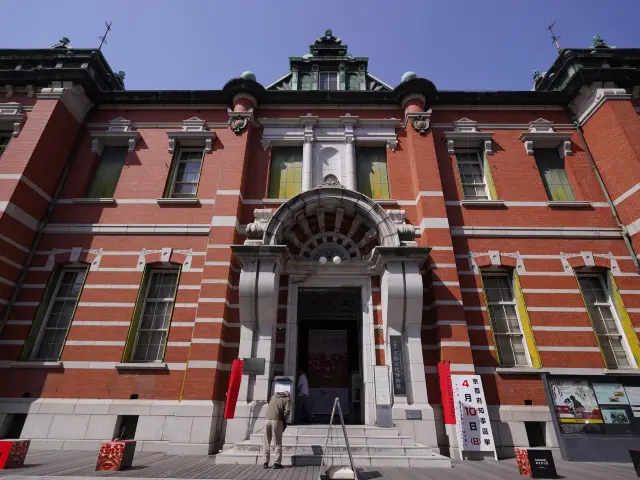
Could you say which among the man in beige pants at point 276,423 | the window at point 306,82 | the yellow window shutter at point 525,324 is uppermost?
the window at point 306,82

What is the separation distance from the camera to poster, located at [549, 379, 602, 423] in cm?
766

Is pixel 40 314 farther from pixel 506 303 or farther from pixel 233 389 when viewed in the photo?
pixel 506 303

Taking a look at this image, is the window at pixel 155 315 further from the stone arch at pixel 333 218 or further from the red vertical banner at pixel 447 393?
the red vertical banner at pixel 447 393

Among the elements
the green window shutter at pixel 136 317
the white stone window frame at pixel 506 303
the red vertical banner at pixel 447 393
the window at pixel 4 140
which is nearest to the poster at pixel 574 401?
the white stone window frame at pixel 506 303

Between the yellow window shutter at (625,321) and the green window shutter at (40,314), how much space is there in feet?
53.6

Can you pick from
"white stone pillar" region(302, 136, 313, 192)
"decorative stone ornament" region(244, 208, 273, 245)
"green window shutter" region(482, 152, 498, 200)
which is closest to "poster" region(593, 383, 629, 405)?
"green window shutter" region(482, 152, 498, 200)

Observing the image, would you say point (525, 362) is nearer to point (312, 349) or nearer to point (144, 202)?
point (312, 349)

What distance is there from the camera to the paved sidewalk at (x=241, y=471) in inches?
215

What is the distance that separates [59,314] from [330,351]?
29.0ft

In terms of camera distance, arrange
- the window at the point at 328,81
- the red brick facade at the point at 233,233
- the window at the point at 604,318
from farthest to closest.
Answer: the window at the point at 328,81 < the window at the point at 604,318 < the red brick facade at the point at 233,233

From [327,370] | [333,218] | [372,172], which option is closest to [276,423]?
[333,218]

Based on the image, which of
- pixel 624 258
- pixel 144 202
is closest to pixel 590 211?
pixel 624 258

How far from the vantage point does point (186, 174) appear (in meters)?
11.8

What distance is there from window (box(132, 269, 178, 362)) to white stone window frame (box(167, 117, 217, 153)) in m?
4.61
